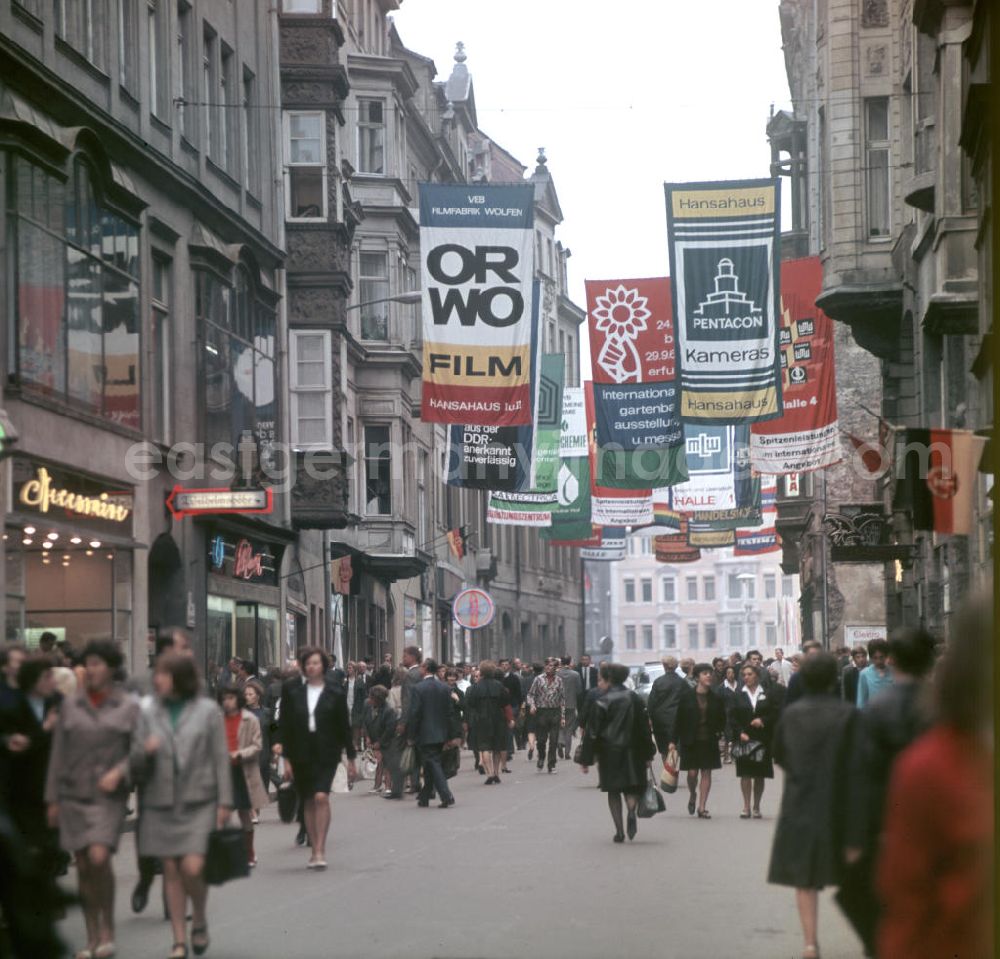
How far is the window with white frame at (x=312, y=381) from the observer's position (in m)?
40.7

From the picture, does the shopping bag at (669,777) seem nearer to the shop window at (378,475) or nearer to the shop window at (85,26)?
the shop window at (85,26)

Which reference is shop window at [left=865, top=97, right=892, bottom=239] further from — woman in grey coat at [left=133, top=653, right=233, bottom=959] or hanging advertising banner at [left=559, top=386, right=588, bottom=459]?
woman in grey coat at [left=133, top=653, right=233, bottom=959]

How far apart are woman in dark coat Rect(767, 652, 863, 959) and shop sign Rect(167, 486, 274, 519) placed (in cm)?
1916

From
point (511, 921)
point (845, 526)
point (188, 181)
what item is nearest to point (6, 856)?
point (511, 921)

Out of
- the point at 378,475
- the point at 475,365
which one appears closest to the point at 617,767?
the point at 475,365

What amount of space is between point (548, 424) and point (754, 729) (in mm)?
24260

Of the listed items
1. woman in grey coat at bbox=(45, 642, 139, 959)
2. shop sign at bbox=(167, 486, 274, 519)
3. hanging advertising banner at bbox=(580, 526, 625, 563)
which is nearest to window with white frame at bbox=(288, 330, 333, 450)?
shop sign at bbox=(167, 486, 274, 519)

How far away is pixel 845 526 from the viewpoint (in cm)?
3897

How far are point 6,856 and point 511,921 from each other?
3704mm

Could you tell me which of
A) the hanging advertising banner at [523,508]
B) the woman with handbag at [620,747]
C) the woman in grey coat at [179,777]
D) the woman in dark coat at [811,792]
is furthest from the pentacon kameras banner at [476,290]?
the hanging advertising banner at [523,508]

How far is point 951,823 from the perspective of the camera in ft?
18.8

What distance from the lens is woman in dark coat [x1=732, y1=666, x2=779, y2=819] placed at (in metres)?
22.9

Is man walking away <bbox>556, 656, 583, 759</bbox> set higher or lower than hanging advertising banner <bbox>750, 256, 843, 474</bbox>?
lower

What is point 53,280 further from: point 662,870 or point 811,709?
point 811,709
